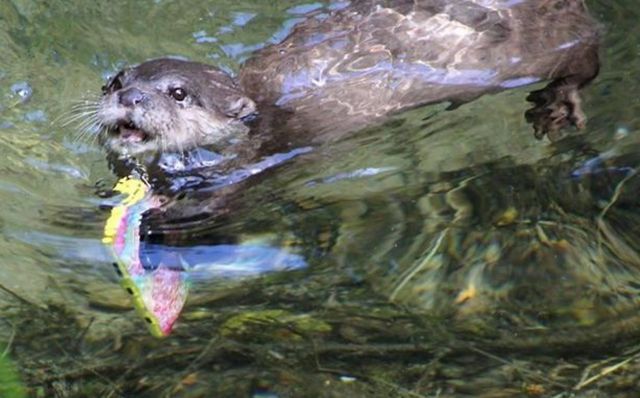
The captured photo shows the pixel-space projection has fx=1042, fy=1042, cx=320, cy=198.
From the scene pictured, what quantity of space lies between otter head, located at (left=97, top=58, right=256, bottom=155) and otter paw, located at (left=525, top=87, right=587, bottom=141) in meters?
1.09

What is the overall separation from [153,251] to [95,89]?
4.99 feet

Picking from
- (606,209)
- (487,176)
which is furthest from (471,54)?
(606,209)

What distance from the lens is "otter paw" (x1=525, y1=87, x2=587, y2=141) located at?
155 inches

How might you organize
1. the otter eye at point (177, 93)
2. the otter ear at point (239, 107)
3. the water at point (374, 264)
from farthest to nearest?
the otter ear at point (239, 107) < the otter eye at point (177, 93) < the water at point (374, 264)

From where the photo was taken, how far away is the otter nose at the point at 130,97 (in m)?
3.58

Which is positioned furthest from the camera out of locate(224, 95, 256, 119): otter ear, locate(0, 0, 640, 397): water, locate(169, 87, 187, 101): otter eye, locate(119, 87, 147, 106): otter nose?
locate(224, 95, 256, 119): otter ear

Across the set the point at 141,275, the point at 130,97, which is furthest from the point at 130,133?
the point at 141,275

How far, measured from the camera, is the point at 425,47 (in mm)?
4070

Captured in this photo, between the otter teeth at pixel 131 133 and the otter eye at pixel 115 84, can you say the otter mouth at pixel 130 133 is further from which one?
the otter eye at pixel 115 84

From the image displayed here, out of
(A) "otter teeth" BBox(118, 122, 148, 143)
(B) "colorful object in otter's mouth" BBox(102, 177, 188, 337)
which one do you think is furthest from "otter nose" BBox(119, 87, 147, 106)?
(B) "colorful object in otter's mouth" BBox(102, 177, 188, 337)

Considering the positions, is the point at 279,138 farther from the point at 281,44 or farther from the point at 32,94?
the point at 32,94

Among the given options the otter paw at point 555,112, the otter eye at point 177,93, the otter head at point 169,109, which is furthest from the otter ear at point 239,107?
the otter paw at point 555,112

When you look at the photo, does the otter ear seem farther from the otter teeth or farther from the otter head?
the otter teeth

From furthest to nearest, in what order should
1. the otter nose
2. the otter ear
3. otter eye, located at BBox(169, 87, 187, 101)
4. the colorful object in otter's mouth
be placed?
the otter ear
otter eye, located at BBox(169, 87, 187, 101)
the otter nose
the colorful object in otter's mouth
